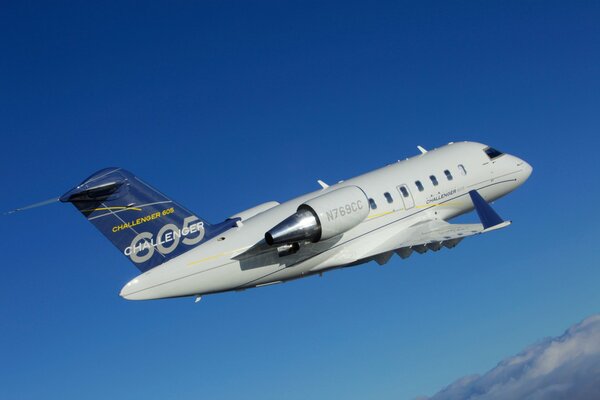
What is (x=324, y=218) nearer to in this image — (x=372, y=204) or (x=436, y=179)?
(x=372, y=204)

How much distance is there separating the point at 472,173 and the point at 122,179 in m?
14.0

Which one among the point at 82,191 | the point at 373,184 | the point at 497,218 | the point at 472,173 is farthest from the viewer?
the point at 472,173

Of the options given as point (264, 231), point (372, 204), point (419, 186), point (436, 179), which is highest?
point (436, 179)

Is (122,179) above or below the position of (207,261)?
above

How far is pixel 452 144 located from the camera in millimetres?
32469

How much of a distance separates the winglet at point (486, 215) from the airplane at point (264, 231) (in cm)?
5

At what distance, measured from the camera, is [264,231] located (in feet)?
85.1

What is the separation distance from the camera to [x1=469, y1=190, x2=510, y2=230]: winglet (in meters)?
26.3

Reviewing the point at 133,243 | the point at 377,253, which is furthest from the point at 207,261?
the point at 377,253

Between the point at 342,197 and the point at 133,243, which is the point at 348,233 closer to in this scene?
the point at 342,197

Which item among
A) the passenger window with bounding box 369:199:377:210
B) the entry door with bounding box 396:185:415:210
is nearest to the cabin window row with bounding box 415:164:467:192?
the entry door with bounding box 396:185:415:210

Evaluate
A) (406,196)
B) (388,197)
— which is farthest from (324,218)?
(406,196)

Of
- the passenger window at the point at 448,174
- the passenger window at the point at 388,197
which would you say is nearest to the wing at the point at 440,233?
the passenger window at the point at 388,197

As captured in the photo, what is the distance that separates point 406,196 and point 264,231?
6.14m
